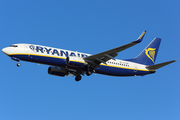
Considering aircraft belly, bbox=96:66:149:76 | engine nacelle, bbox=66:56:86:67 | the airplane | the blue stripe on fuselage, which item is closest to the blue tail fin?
the airplane

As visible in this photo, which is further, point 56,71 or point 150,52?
point 150,52

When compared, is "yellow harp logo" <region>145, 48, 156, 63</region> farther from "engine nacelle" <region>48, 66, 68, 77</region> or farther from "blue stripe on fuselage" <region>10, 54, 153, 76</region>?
"engine nacelle" <region>48, 66, 68, 77</region>

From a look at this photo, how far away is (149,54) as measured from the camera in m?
48.9

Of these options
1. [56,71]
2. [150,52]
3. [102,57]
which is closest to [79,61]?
[102,57]

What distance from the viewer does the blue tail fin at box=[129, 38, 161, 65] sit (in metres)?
47.5

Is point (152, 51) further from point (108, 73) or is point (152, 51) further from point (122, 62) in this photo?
point (108, 73)

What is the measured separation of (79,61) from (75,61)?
76cm

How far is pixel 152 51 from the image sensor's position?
49469 mm

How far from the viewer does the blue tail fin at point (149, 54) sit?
156ft

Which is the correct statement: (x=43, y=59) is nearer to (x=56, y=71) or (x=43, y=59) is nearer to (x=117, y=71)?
(x=56, y=71)

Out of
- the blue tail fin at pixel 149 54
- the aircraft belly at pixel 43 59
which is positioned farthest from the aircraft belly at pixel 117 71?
the aircraft belly at pixel 43 59

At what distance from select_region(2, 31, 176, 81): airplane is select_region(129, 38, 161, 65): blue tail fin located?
23 centimetres

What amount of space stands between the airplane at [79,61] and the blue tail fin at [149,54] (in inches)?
8.9

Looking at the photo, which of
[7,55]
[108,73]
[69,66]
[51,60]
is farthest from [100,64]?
[7,55]
